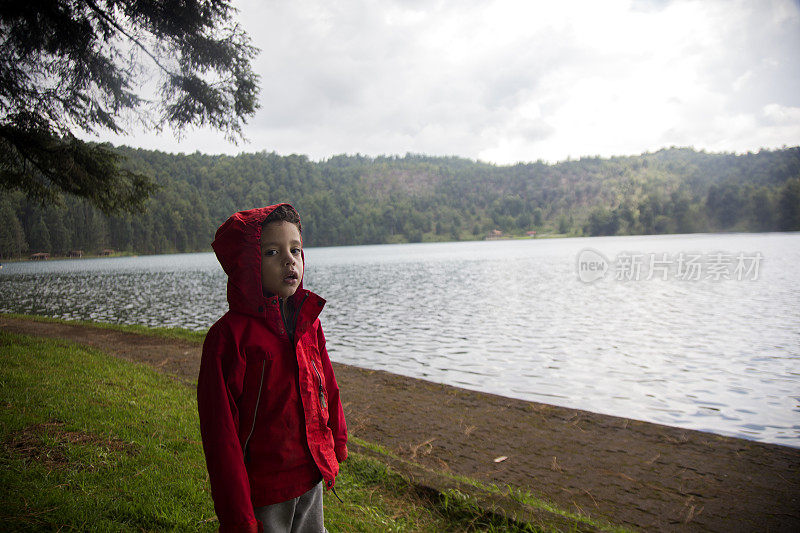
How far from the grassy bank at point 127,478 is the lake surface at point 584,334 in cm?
515

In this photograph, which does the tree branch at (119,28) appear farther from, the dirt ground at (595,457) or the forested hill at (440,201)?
the forested hill at (440,201)

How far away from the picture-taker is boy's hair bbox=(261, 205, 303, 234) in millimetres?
2145

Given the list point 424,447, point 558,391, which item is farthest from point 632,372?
point 424,447

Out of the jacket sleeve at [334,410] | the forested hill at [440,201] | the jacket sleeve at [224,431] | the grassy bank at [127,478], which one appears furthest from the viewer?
the forested hill at [440,201]


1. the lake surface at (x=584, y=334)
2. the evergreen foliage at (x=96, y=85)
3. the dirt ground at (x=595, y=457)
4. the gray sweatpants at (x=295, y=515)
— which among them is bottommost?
the lake surface at (x=584, y=334)

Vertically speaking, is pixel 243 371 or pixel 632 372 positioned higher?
pixel 243 371

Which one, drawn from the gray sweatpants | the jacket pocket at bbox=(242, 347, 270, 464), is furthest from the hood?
the gray sweatpants

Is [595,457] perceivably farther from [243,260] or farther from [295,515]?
[243,260]

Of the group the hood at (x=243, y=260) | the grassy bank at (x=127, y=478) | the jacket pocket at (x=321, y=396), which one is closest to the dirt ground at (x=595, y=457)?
the grassy bank at (x=127, y=478)

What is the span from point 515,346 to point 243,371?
38.8 ft

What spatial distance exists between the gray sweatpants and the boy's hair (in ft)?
4.06

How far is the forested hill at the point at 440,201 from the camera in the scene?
8962 cm

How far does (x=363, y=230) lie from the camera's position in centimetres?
14462

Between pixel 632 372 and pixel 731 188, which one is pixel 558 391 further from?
pixel 731 188
